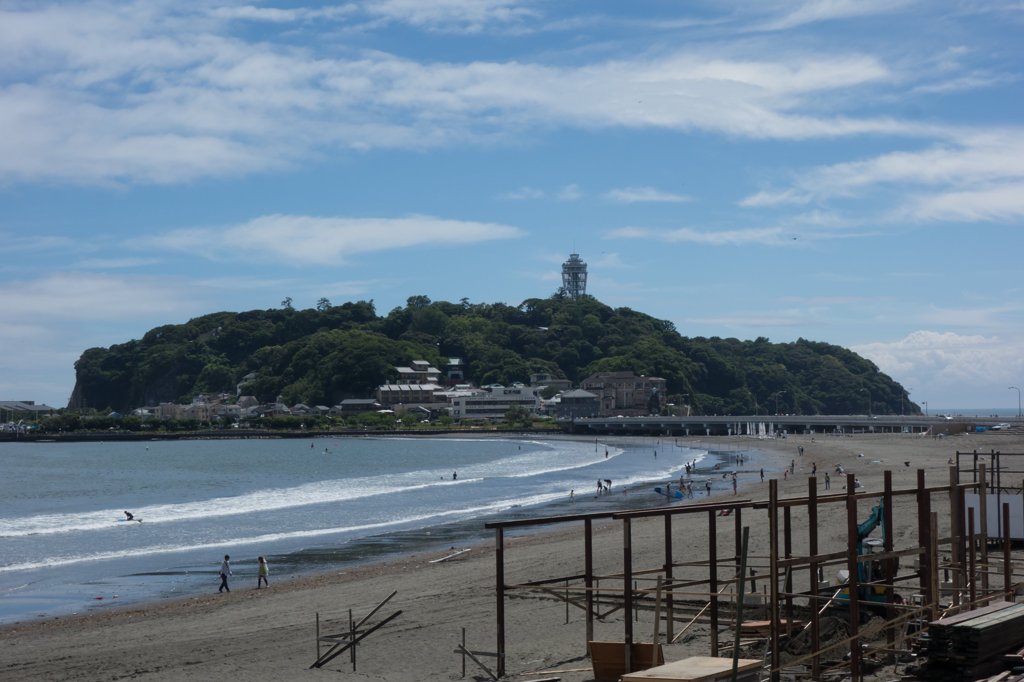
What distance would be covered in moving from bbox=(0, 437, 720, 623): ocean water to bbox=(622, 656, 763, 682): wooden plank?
16.2m

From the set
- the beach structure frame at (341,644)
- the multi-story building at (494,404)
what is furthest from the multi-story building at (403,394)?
the beach structure frame at (341,644)

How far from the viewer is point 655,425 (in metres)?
140

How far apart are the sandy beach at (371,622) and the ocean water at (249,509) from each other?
2624mm

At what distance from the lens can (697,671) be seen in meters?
Answer: 11.3

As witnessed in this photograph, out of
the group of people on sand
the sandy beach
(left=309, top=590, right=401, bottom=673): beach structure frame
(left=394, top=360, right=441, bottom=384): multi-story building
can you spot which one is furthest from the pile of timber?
(left=394, top=360, right=441, bottom=384): multi-story building

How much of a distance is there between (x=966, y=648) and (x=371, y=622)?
1076 centimetres

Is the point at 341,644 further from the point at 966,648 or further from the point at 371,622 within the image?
the point at 966,648

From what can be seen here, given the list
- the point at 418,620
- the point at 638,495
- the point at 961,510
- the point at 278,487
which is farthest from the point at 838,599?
the point at 278,487

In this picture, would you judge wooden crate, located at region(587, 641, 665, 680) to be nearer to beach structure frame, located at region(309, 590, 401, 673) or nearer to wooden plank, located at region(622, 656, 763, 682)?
wooden plank, located at region(622, 656, 763, 682)

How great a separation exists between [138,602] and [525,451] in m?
80.6

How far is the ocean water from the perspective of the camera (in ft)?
91.9

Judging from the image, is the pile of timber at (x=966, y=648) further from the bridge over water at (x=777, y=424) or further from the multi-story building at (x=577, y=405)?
the multi-story building at (x=577, y=405)

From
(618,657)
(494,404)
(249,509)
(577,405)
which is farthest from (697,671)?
(494,404)

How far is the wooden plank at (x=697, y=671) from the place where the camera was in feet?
36.3
